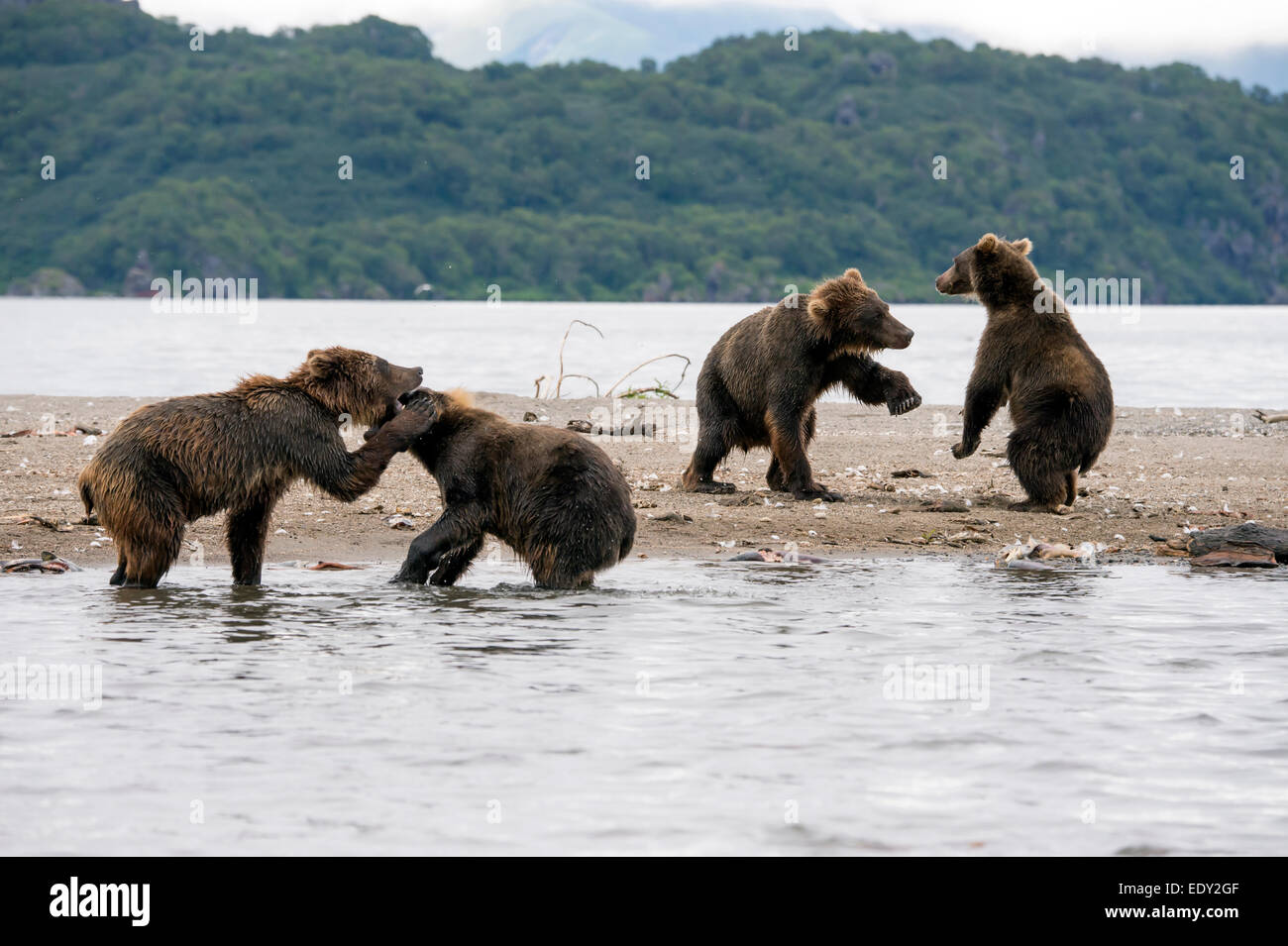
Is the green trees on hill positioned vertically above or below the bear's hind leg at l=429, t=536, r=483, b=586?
above

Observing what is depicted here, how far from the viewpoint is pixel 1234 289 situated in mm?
148625

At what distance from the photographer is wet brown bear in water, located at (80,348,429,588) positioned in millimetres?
8484

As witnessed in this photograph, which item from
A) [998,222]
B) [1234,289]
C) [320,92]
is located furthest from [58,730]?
[1234,289]

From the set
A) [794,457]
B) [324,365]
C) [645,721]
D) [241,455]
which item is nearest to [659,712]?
[645,721]

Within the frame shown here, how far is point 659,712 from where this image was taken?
6.59 meters

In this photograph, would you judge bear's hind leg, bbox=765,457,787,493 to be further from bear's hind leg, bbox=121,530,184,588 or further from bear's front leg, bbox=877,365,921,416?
bear's hind leg, bbox=121,530,184,588

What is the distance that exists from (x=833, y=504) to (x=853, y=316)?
1.51m

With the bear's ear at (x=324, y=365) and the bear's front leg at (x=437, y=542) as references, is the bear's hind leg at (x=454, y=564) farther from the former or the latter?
the bear's ear at (x=324, y=365)

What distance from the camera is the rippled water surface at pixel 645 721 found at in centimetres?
519

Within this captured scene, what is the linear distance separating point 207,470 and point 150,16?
16930cm

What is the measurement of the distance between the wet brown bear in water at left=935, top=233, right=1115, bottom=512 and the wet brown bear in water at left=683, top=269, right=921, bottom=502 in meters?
0.67

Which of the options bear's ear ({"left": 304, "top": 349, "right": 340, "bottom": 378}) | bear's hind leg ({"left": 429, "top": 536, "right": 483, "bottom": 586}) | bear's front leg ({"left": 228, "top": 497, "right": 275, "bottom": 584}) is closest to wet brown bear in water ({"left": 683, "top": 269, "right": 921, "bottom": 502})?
bear's hind leg ({"left": 429, "top": 536, "right": 483, "bottom": 586})

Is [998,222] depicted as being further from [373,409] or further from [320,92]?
[373,409]

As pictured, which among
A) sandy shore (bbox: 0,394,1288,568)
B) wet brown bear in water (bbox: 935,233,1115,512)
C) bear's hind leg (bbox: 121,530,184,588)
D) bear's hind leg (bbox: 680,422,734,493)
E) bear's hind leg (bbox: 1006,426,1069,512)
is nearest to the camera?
bear's hind leg (bbox: 121,530,184,588)
